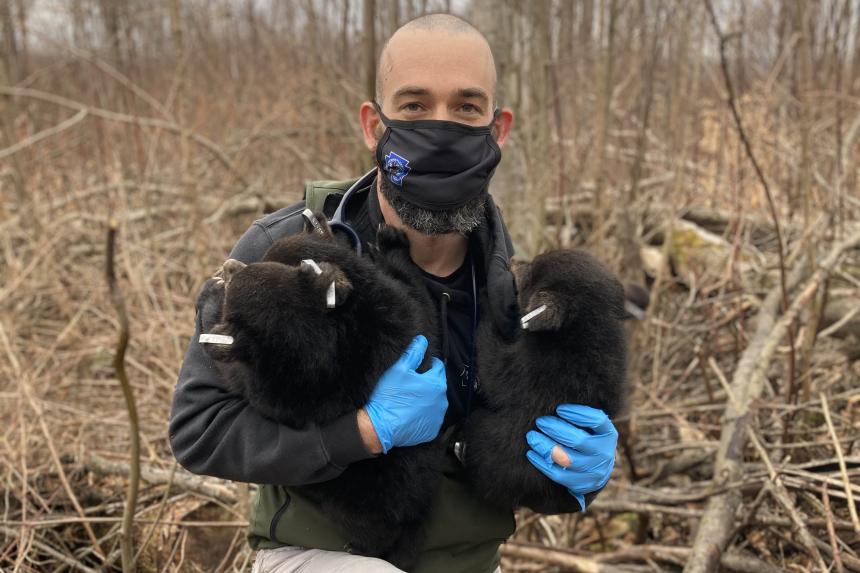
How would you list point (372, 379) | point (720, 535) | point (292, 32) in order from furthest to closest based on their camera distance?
1. point (292, 32)
2. point (720, 535)
3. point (372, 379)

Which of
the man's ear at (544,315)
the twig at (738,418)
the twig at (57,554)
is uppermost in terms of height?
the man's ear at (544,315)

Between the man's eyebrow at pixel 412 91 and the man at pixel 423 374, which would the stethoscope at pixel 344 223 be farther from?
the man's eyebrow at pixel 412 91

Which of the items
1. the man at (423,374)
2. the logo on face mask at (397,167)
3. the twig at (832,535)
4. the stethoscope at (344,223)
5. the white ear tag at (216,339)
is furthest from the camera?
the twig at (832,535)

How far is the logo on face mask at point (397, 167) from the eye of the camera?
93.2 inches

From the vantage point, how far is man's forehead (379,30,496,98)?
2387 millimetres

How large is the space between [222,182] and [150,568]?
18.3 ft

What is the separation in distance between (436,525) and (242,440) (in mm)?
708

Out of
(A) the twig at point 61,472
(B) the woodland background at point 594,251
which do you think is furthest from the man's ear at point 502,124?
(A) the twig at point 61,472

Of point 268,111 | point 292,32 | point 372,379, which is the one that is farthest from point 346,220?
point 268,111

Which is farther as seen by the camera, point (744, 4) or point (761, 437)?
point (744, 4)

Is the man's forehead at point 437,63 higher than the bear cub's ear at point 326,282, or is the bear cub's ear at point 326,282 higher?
the man's forehead at point 437,63

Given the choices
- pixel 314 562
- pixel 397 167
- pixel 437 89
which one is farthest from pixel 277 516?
pixel 437 89

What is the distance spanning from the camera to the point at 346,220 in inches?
95.2

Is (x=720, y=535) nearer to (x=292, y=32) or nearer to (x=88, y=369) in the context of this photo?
(x=88, y=369)
